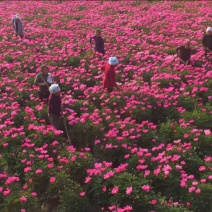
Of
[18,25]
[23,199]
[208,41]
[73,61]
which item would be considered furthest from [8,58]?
[23,199]

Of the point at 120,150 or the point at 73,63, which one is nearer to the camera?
the point at 120,150

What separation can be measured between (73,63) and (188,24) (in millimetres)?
5829

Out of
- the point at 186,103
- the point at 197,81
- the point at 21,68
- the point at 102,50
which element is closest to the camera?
the point at 186,103

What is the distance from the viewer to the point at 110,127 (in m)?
7.81

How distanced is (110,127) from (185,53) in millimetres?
4291

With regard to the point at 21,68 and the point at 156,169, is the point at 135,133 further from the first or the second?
the point at 21,68

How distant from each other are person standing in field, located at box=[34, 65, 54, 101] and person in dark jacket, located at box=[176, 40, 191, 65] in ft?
14.0

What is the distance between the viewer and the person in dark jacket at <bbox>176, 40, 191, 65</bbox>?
423 inches

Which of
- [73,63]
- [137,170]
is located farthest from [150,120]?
[73,63]

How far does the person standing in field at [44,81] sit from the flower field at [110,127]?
233 mm

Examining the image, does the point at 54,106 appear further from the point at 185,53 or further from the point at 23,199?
the point at 185,53

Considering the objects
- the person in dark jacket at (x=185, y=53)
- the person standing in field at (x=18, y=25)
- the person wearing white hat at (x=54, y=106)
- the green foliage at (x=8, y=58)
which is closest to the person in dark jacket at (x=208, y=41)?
the person in dark jacket at (x=185, y=53)

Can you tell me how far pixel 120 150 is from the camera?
23.2 feet

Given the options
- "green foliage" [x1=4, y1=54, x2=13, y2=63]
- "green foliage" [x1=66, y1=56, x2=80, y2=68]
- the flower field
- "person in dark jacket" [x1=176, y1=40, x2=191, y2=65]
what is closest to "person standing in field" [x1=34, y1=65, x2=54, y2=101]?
the flower field
